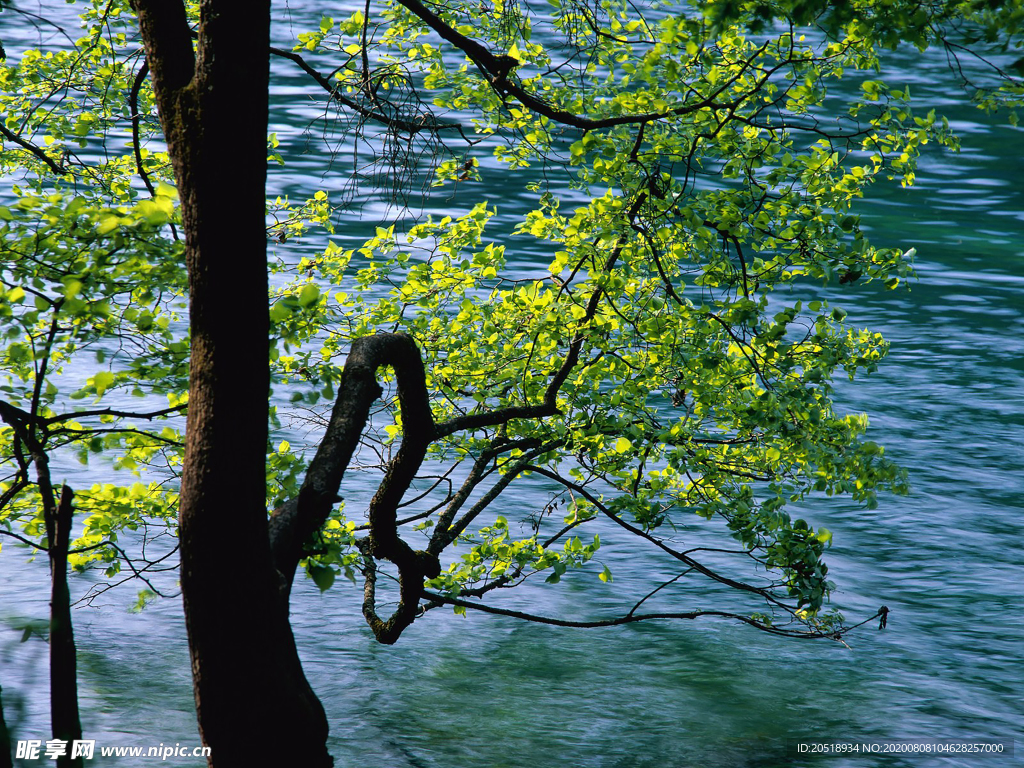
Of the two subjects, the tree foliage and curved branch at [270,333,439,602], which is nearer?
curved branch at [270,333,439,602]

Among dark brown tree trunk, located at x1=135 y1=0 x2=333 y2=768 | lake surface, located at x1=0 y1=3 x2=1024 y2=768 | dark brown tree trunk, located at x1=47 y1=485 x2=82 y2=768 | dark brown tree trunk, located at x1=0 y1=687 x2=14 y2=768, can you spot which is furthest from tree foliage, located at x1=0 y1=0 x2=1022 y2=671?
dark brown tree trunk, located at x1=0 y1=687 x2=14 y2=768

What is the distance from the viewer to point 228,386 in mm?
4477

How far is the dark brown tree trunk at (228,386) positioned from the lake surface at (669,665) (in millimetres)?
3411

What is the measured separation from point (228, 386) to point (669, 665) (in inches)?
397

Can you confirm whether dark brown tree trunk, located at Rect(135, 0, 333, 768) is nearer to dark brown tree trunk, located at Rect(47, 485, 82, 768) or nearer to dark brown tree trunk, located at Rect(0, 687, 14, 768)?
dark brown tree trunk, located at Rect(47, 485, 82, 768)

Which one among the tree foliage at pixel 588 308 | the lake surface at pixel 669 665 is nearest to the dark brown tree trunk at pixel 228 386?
the tree foliage at pixel 588 308

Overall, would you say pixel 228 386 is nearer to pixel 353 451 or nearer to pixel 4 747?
pixel 353 451

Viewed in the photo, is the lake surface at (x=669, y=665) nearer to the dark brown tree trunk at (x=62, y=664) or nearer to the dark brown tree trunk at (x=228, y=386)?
the dark brown tree trunk at (x=228, y=386)

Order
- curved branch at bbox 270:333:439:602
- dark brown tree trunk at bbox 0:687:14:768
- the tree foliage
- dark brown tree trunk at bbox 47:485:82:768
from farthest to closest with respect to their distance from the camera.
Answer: the tree foliage, curved branch at bbox 270:333:439:602, dark brown tree trunk at bbox 47:485:82:768, dark brown tree trunk at bbox 0:687:14:768

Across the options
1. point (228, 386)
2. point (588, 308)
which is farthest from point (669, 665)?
point (228, 386)

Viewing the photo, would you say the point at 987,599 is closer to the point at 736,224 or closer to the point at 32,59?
the point at 736,224

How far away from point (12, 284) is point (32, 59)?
4.93 metres

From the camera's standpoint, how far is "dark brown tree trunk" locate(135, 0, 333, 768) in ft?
14.5

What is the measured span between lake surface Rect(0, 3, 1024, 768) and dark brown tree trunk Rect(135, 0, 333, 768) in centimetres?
341
